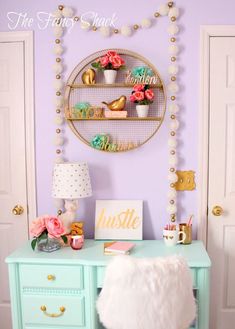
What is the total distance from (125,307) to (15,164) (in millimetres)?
1262

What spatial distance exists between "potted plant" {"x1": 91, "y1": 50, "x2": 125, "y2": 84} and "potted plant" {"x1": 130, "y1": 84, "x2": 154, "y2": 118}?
15 cm

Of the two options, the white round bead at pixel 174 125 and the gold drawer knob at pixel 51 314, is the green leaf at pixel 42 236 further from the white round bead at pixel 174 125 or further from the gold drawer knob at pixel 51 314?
the white round bead at pixel 174 125

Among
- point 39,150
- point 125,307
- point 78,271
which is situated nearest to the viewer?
point 125,307

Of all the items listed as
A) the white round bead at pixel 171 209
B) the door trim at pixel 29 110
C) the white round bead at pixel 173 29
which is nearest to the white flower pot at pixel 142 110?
the white round bead at pixel 173 29

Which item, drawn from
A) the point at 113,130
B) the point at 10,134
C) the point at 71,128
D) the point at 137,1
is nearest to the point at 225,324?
Result: the point at 113,130

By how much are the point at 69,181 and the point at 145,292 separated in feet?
2.61

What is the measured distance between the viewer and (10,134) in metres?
2.24

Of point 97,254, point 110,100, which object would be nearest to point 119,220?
point 97,254

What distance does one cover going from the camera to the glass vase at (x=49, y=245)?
193cm

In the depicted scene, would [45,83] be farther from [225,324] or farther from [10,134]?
[225,324]

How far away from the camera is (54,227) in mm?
1872

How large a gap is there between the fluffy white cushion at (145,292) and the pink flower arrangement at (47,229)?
554 mm

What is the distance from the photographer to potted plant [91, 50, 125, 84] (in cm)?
198

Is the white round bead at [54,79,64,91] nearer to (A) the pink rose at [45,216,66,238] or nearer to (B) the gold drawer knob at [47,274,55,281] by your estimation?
(A) the pink rose at [45,216,66,238]
